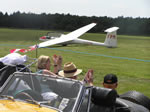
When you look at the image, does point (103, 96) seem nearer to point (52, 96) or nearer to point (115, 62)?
point (52, 96)

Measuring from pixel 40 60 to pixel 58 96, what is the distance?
162 cm

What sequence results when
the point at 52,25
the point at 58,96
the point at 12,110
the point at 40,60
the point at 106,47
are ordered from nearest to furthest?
the point at 12,110 < the point at 58,96 < the point at 40,60 < the point at 106,47 < the point at 52,25

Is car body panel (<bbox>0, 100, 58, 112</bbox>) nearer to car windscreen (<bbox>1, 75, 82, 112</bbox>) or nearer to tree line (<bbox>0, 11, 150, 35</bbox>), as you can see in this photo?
car windscreen (<bbox>1, 75, 82, 112</bbox>)

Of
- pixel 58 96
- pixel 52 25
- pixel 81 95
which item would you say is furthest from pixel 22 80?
pixel 52 25

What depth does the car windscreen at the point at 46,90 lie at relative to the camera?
3006mm

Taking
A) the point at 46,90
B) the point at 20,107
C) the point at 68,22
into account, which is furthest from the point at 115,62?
the point at 68,22

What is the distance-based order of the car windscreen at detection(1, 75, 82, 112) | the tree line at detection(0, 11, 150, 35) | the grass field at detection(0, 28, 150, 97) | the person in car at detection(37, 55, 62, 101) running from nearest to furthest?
the car windscreen at detection(1, 75, 82, 112) → the person in car at detection(37, 55, 62, 101) → the grass field at detection(0, 28, 150, 97) → the tree line at detection(0, 11, 150, 35)

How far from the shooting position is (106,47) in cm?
2834

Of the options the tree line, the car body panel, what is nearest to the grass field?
the car body panel

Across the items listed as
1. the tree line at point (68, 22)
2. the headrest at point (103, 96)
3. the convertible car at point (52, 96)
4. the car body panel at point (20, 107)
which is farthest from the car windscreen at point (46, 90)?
the tree line at point (68, 22)

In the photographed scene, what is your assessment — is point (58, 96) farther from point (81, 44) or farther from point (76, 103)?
point (81, 44)

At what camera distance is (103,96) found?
9.93ft

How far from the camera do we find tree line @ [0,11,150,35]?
60272 millimetres

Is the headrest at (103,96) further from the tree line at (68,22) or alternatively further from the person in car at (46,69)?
the tree line at (68,22)
